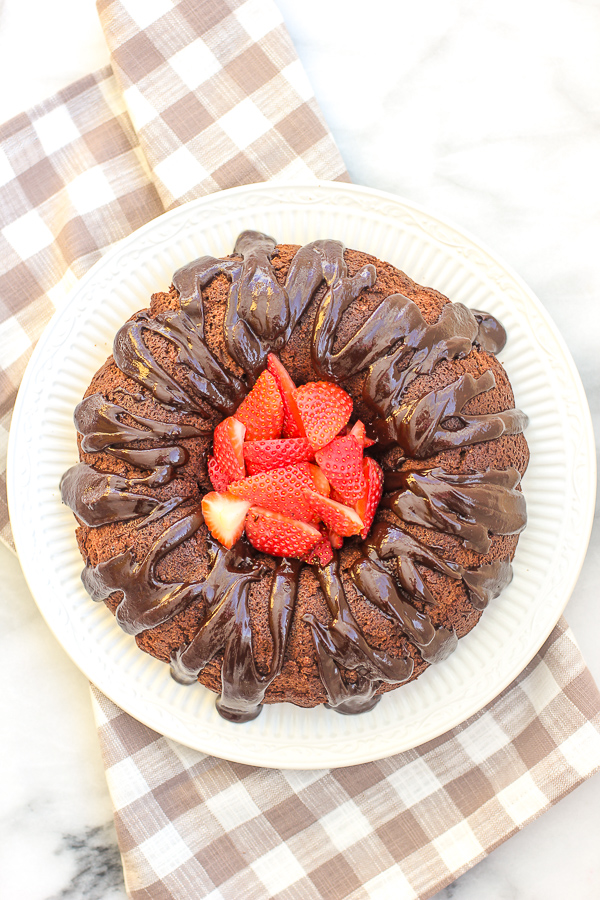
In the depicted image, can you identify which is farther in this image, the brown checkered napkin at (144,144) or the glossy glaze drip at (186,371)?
the brown checkered napkin at (144,144)

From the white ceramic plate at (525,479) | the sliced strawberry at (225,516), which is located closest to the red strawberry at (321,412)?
the sliced strawberry at (225,516)

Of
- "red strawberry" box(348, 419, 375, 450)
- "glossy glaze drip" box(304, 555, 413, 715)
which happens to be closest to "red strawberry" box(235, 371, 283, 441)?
"red strawberry" box(348, 419, 375, 450)

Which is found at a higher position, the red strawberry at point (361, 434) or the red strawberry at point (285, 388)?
the red strawberry at point (285, 388)

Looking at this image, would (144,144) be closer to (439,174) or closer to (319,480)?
(439,174)

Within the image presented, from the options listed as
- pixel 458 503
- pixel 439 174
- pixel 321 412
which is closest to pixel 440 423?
pixel 458 503

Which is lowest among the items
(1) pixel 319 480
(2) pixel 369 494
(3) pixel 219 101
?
(2) pixel 369 494

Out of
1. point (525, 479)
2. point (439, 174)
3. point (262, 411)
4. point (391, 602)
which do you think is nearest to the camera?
point (391, 602)

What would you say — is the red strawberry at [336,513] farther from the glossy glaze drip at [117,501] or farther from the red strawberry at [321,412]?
the glossy glaze drip at [117,501]

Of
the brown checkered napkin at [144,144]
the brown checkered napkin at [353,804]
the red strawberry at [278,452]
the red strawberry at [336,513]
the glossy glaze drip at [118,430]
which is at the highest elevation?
the brown checkered napkin at [144,144]
